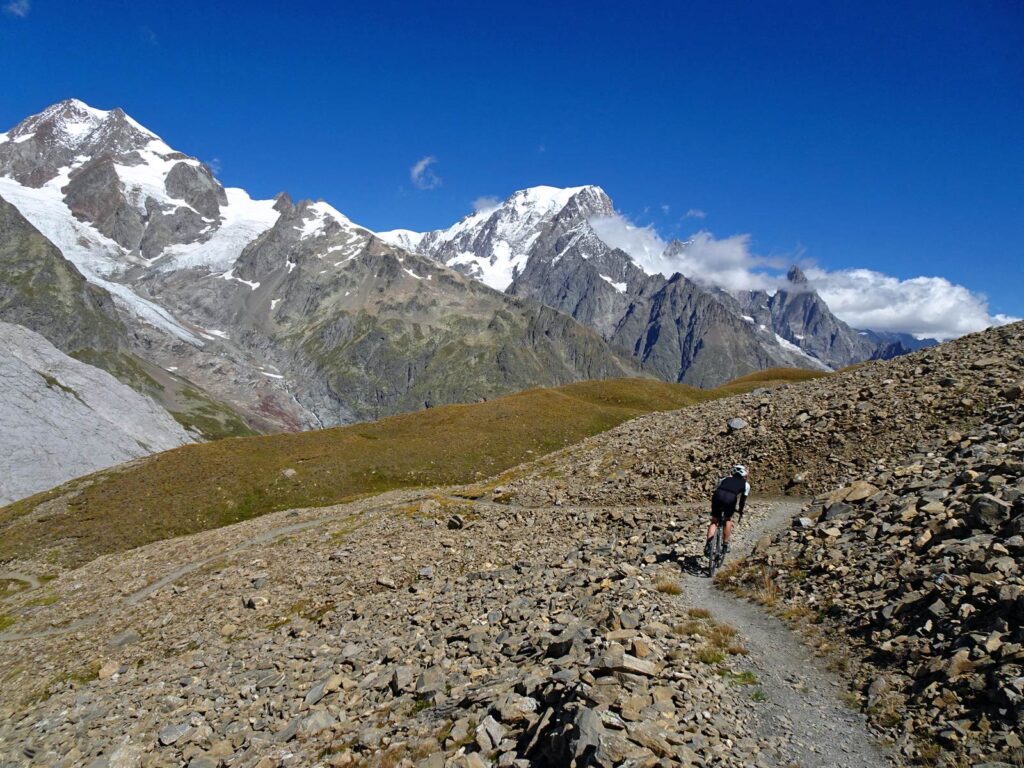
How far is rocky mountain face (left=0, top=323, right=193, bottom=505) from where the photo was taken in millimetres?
112500

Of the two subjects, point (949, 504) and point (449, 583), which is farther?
point (449, 583)

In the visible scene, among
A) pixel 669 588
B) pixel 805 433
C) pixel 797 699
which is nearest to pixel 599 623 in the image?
pixel 669 588

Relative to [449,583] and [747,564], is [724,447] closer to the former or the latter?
[747,564]

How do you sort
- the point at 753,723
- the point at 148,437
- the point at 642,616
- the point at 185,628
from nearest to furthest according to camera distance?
the point at 753,723
the point at 642,616
the point at 185,628
the point at 148,437

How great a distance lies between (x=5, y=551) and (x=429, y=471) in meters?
40.6

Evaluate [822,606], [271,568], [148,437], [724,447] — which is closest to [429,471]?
[271,568]

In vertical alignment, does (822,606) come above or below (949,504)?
below

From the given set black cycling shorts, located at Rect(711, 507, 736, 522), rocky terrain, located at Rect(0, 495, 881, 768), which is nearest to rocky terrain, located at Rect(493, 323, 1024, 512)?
rocky terrain, located at Rect(0, 495, 881, 768)

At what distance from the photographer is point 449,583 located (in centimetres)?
2520

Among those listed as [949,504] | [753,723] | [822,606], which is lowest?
[753,723]

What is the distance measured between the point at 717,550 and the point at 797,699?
9.72m

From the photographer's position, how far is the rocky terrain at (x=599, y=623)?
37.7 feet

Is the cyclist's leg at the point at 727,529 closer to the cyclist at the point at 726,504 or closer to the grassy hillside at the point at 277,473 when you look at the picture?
the cyclist at the point at 726,504

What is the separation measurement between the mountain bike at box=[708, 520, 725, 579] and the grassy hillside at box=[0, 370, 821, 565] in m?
41.4
